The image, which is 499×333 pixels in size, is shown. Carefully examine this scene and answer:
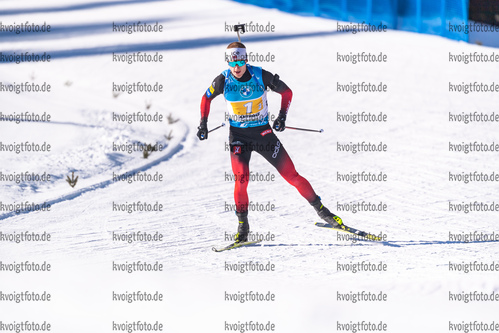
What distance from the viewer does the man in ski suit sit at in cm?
682

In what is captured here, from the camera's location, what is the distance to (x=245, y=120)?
6.94 meters

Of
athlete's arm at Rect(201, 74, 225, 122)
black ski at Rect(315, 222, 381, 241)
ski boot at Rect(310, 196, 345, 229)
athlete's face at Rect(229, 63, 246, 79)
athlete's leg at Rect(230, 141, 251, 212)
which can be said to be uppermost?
athlete's face at Rect(229, 63, 246, 79)

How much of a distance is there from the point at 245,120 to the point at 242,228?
3.72 feet

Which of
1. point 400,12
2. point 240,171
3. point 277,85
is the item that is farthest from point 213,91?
point 400,12

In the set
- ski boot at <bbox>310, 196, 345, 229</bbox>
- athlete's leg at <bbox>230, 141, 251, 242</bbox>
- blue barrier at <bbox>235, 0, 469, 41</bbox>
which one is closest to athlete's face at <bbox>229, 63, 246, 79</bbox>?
athlete's leg at <bbox>230, 141, 251, 242</bbox>

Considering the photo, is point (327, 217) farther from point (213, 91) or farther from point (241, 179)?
point (213, 91)

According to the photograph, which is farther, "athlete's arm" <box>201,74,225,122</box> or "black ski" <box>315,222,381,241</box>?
"black ski" <box>315,222,381,241</box>

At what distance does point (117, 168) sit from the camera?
33.2 ft

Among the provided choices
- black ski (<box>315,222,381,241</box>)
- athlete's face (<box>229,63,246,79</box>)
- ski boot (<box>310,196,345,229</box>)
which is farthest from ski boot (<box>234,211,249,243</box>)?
athlete's face (<box>229,63,246,79</box>)

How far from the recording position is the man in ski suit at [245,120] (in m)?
6.82

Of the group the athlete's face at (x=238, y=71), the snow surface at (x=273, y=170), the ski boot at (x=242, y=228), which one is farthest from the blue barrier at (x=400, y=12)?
the ski boot at (x=242, y=228)

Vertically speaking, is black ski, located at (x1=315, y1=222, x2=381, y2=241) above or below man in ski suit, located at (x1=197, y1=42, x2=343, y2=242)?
below

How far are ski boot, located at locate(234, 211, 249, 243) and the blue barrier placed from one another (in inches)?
458

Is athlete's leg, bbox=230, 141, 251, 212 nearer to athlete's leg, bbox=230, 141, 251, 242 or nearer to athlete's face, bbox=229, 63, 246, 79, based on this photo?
Result: athlete's leg, bbox=230, 141, 251, 242
